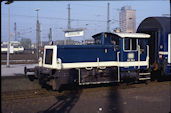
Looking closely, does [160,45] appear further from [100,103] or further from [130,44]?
[100,103]

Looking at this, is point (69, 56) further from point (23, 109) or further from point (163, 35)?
point (163, 35)

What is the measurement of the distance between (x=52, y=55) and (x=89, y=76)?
7.59 feet

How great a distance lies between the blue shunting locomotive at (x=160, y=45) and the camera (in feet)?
44.1

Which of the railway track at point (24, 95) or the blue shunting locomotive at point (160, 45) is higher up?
the blue shunting locomotive at point (160, 45)

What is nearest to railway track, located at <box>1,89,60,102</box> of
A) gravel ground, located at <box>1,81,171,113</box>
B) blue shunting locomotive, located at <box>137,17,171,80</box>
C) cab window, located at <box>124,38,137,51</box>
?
gravel ground, located at <box>1,81,171,113</box>

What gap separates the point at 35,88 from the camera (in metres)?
13.3

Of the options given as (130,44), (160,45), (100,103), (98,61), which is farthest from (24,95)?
(160,45)

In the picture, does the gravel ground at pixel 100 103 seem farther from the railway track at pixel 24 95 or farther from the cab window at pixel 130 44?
the cab window at pixel 130 44

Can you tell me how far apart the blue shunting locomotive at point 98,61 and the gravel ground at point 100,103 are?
1.05 m

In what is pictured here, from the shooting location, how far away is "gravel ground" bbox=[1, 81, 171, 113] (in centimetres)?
799

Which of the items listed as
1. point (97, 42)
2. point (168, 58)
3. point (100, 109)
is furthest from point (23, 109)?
point (168, 58)

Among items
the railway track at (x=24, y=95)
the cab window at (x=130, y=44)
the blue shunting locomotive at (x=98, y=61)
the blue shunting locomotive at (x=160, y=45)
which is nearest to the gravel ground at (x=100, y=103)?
→ the railway track at (x=24, y=95)

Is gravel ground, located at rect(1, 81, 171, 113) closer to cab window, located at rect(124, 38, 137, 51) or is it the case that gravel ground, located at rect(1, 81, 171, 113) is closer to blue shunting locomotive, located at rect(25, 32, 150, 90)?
blue shunting locomotive, located at rect(25, 32, 150, 90)

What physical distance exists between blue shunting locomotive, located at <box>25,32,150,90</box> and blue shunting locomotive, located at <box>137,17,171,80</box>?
2.64 ft
